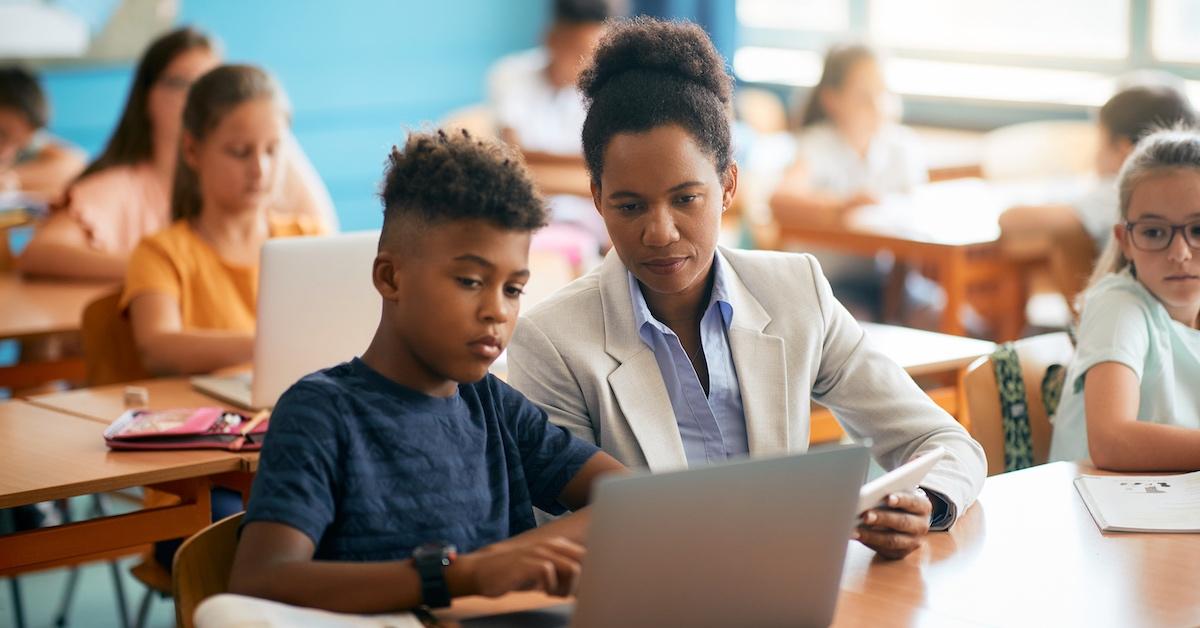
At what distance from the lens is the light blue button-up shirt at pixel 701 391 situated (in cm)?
178

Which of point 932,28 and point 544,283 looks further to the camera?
point 932,28

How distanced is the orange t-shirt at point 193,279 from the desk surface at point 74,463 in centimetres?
49

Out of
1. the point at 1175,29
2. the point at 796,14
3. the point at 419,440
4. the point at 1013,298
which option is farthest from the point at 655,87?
the point at 796,14

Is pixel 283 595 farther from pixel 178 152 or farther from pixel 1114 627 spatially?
pixel 178 152

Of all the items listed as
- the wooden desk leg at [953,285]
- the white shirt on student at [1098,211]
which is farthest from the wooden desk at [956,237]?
the white shirt on student at [1098,211]

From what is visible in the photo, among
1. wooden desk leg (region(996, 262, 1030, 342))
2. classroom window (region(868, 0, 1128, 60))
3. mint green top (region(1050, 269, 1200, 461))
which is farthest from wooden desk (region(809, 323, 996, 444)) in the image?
classroom window (region(868, 0, 1128, 60))

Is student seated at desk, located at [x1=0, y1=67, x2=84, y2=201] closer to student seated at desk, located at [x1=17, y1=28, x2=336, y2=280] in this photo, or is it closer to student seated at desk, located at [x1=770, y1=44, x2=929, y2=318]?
student seated at desk, located at [x1=17, y1=28, x2=336, y2=280]

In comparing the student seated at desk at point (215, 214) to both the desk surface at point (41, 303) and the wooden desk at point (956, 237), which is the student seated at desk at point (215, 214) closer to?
the desk surface at point (41, 303)

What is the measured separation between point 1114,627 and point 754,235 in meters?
→ 4.03

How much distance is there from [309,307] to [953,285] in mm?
2460

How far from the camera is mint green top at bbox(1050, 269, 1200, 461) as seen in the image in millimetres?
2076

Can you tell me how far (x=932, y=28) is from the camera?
21.1ft

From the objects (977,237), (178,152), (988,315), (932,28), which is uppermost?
(932,28)

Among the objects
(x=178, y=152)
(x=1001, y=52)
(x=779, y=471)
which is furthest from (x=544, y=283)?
(x=1001, y=52)
